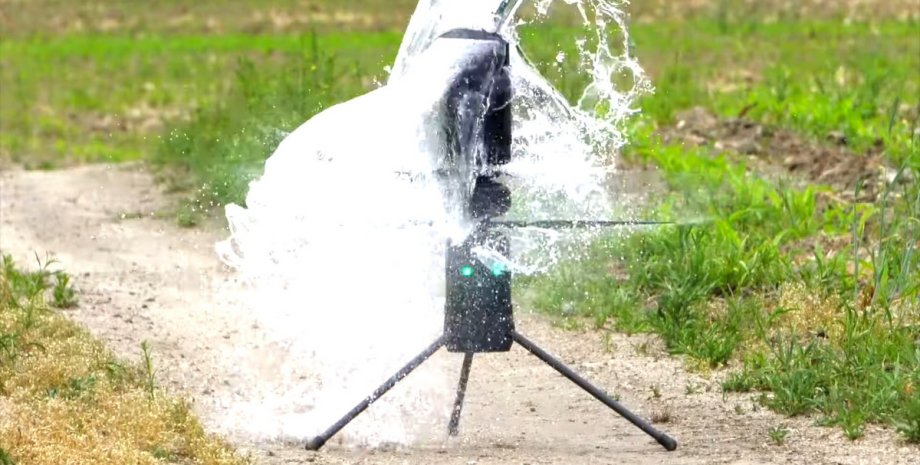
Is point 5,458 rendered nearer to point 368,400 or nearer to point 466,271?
point 368,400

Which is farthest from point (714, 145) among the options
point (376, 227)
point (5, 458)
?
point (5, 458)

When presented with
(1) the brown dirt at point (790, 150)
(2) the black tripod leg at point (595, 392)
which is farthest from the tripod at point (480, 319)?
(1) the brown dirt at point (790, 150)

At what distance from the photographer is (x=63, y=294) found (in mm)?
8172

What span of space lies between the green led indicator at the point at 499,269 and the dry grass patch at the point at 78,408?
104 cm

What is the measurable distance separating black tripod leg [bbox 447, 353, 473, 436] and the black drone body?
0.26 ft

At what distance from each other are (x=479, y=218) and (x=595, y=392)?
694 mm

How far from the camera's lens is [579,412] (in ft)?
21.8

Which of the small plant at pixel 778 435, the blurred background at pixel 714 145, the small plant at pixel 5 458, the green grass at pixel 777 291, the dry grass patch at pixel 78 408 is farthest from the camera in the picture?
the blurred background at pixel 714 145

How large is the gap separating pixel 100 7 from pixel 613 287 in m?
16.7

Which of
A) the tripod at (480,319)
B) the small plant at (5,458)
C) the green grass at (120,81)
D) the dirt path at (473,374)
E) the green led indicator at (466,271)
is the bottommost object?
the green grass at (120,81)

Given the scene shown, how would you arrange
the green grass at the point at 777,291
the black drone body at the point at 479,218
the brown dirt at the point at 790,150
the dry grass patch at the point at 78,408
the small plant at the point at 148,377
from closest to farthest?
the dry grass patch at the point at 78,408 < the black drone body at the point at 479,218 < the small plant at the point at 148,377 < the green grass at the point at 777,291 < the brown dirt at the point at 790,150

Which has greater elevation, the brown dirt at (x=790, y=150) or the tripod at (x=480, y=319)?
the tripod at (x=480, y=319)

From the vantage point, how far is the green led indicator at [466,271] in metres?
5.89

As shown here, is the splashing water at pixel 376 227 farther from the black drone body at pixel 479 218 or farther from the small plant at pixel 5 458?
the small plant at pixel 5 458
